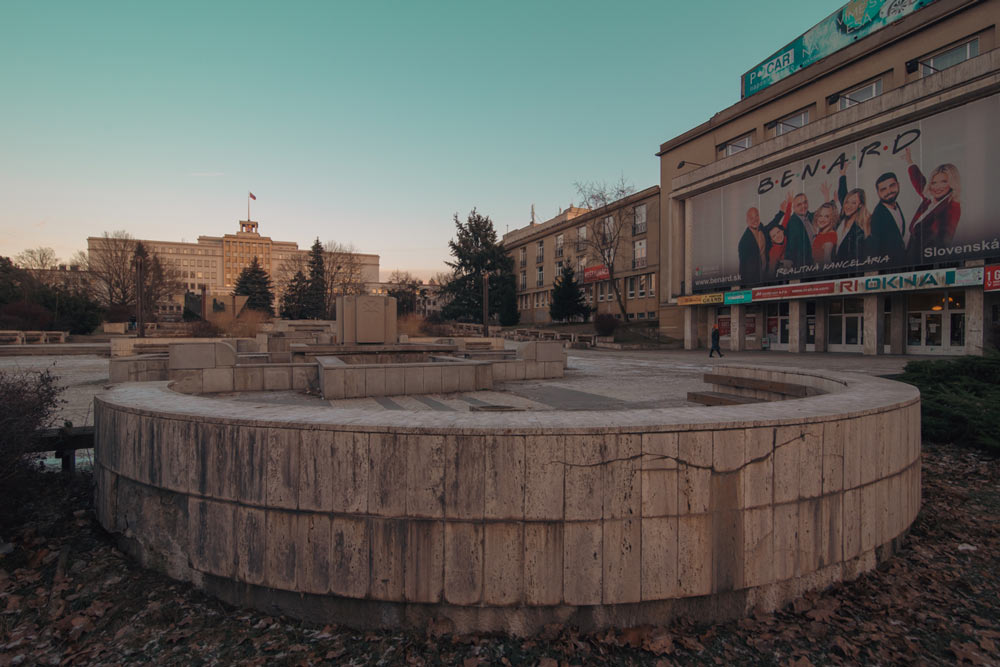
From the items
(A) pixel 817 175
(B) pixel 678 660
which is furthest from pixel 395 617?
(A) pixel 817 175

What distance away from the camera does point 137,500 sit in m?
4.63

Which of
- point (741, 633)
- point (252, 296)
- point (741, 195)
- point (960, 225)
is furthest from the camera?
point (252, 296)

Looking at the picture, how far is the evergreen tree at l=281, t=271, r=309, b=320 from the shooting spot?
61000mm

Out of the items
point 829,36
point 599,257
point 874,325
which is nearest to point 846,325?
point 874,325

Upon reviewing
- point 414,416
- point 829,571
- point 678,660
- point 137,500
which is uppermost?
point 414,416

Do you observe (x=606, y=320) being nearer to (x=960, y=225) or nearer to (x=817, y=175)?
(x=817, y=175)

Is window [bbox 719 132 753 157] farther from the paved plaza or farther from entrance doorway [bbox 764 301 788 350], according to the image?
the paved plaza

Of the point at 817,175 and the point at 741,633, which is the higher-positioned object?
the point at 817,175

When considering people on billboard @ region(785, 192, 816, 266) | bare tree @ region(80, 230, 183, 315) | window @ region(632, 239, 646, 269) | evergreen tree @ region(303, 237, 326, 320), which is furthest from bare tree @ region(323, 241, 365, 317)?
people on billboard @ region(785, 192, 816, 266)

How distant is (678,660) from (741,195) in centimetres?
3473

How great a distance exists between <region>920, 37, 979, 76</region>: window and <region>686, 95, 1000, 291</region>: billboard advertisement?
11.2 ft

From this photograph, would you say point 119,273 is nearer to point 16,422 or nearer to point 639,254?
point 639,254

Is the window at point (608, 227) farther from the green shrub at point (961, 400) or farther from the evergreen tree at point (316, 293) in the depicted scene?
the green shrub at point (961, 400)

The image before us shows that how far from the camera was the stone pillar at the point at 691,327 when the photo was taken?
37.2 metres
